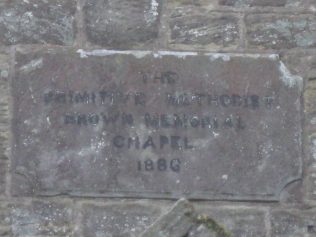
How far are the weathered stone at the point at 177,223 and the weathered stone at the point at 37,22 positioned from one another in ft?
5.79

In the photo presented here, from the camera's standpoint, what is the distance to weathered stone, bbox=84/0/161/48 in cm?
591

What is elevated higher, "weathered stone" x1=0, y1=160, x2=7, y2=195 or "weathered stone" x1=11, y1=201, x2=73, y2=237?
"weathered stone" x1=0, y1=160, x2=7, y2=195

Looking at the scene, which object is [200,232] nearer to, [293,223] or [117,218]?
[117,218]

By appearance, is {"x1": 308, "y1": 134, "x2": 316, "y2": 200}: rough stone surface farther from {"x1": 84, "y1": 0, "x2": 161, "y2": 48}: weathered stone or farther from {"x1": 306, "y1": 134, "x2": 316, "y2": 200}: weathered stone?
{"x1": 84, "y1": 0, "x2": 161, "y2": 48}: weathered stone

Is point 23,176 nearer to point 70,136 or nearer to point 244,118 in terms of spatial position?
point 70,136

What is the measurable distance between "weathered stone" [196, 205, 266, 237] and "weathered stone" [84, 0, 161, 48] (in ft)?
2.76

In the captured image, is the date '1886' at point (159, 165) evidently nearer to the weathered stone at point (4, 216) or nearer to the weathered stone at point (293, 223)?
the weathered stone at point (293, 223)

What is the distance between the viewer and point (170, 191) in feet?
18.7

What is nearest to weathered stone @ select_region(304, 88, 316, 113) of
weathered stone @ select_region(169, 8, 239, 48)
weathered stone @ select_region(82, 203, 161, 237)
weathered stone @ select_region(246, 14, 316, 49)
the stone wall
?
the stone wall

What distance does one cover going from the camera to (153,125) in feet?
18.9

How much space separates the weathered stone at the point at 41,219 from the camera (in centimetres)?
566

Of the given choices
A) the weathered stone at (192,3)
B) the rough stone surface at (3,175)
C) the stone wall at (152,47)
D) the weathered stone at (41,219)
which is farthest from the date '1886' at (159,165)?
the weathered stone at (192,3)

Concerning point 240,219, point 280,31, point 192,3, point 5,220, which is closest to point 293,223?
Answer: point 240,219

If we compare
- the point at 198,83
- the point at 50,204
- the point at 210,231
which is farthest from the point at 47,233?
the point at 210,231
